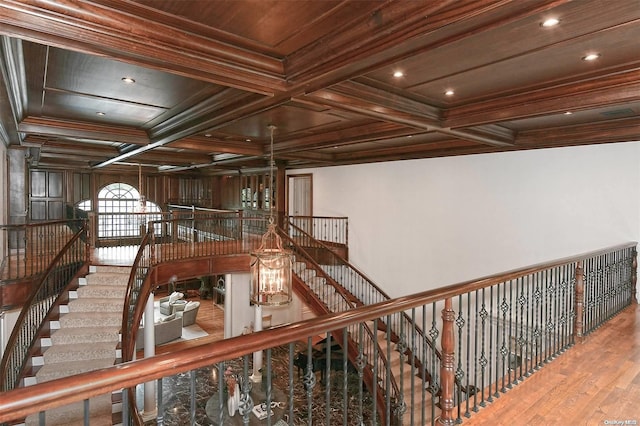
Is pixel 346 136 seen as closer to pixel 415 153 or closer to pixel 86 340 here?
pixel 415 153

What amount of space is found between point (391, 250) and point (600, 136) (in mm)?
4299

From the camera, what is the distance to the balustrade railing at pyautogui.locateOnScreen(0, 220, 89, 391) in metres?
4.01

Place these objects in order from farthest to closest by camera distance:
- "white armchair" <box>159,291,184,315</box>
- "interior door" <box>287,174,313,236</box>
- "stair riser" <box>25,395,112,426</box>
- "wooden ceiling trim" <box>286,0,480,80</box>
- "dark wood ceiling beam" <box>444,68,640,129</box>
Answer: "white armchair" <box>159,291,184,315</box>
"interior door" <box>287,174,313,236</box>
"stair riser" <box>25,395,112,426</box>
"dark wood ceiling beam" <box>444,68,640,129</box>
"wooden ceiling trim" <box>286,0,480,80</box>

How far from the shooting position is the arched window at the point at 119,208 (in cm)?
1159

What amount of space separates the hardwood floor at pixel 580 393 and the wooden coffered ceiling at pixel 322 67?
2.42 meters

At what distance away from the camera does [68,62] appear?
291cm

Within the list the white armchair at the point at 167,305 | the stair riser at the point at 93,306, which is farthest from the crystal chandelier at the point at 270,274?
the white armchair at the point at 167,305

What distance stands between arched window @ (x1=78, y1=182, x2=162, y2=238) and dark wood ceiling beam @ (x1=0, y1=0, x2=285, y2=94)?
9.59 m

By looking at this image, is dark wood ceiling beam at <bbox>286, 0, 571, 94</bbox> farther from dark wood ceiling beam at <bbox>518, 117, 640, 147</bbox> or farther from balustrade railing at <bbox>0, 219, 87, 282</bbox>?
balustrade railing at <bbox>0, 219, 87, 282</bbox>

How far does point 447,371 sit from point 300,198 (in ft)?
29.4

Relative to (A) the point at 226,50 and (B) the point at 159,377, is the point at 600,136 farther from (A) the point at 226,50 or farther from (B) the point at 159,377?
(B) the point at 159,377

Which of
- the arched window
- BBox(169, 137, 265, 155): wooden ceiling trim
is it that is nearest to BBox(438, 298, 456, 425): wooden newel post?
BBox(169, 137, 265, 155): wooden ceiling trim

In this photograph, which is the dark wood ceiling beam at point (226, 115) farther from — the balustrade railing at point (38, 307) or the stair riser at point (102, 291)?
the stair riser at point (102, 291)

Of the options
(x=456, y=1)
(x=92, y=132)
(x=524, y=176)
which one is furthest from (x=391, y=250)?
(x=456, y=1)
